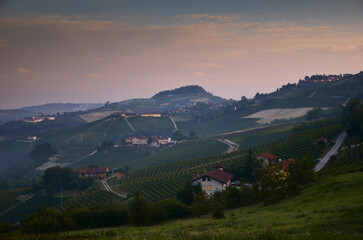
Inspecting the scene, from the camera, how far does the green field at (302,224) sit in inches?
653

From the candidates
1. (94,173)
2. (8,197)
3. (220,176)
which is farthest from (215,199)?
(8,197)

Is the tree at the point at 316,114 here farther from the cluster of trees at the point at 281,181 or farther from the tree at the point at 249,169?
the cluster of trees at the point at 281,181

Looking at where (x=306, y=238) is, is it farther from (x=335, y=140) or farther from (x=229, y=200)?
(x=335, y=140)

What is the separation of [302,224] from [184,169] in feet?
283

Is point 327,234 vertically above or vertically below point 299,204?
above

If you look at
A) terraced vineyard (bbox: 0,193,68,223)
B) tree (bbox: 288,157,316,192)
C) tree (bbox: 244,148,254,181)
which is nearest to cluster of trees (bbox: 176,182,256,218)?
tree (bbox: 288,157,316,192)

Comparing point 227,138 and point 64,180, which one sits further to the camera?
point 227,138

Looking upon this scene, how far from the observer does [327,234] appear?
51.3ft

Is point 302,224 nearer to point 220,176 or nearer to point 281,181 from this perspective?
point 281,181

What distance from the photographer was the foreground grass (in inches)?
655

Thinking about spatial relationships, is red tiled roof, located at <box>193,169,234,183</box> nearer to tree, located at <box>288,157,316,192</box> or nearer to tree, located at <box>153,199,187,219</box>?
tree, located at <box>153,199,187,219</box>

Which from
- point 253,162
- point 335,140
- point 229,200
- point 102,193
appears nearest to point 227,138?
point 335,140

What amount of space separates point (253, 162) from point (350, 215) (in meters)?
52.3

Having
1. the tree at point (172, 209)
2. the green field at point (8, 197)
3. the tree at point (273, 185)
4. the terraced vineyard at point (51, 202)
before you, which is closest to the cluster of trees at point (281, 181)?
the tree at point (273, 185)
